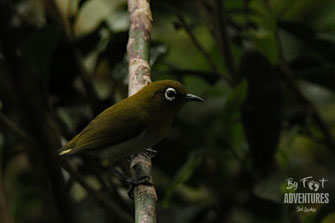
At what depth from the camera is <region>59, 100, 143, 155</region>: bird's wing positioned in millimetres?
3057

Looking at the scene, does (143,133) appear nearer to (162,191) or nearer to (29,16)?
(162,191)

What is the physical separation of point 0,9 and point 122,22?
1.20 metres

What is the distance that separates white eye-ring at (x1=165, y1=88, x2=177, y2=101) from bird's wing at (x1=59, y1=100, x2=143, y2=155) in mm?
186

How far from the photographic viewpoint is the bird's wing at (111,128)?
3057 millimetres

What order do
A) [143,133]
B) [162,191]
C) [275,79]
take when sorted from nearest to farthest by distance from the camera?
[143,133] < [275,79] < [162,191]

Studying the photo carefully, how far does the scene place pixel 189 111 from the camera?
4.30 metres

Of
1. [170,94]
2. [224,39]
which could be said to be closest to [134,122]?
[170,94]

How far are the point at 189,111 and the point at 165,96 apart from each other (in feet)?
3.93

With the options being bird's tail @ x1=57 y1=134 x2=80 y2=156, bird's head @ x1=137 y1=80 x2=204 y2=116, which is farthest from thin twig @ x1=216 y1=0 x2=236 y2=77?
bird's tail @ x1=57 y1=134 x2=80 y2=156

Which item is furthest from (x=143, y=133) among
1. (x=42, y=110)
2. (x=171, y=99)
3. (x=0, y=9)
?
(x=0, y=9)

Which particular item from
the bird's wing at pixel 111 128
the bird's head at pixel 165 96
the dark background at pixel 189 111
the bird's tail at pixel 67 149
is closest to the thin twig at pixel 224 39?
the dark background at pixel 189 111

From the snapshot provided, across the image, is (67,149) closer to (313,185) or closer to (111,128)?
(111,128)

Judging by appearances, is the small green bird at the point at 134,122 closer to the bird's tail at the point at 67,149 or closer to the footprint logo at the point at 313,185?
the bird's tail at the point at 67,149

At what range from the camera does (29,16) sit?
4.23m
